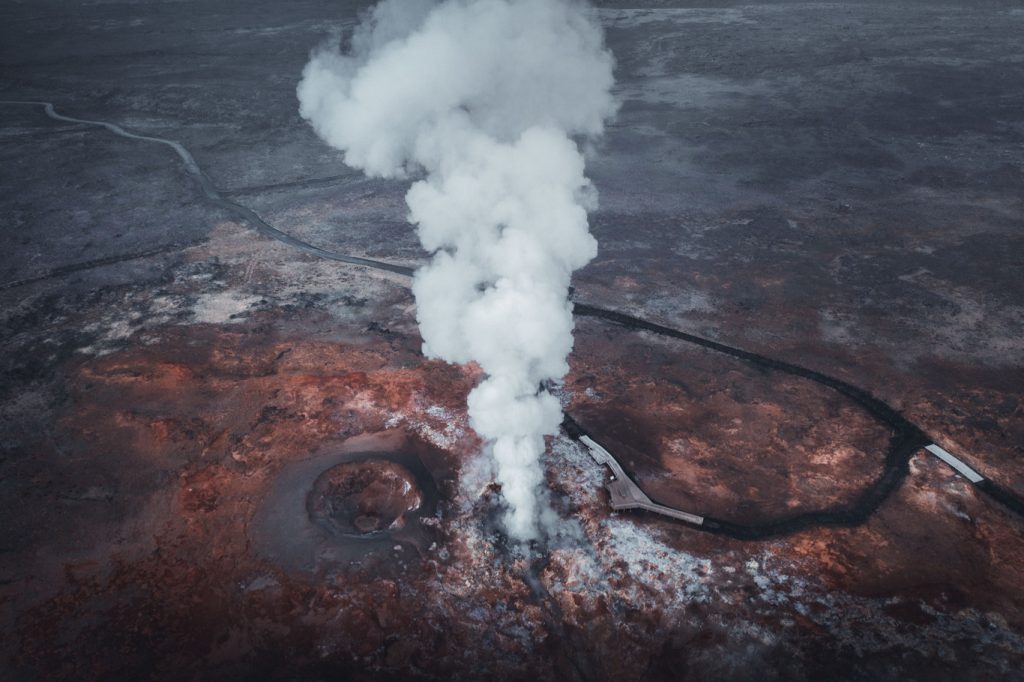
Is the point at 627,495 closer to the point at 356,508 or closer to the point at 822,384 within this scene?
the point at 356,508

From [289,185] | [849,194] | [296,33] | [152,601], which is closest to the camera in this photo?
[152,601]

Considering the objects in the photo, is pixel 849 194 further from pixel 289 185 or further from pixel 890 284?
pixel 289 185

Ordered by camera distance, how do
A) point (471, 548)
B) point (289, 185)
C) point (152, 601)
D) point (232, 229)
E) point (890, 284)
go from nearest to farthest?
point (152, 601) < point (471, 548) < point (890, 284) < point (232, 229) < point (289, 185)

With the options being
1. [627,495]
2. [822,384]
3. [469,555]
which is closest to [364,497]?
[469,555]

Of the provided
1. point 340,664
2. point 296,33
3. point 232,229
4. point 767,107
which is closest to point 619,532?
point 340,664

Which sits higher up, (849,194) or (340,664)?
(849,194)

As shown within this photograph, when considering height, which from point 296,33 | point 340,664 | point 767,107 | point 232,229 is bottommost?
point 340,664
